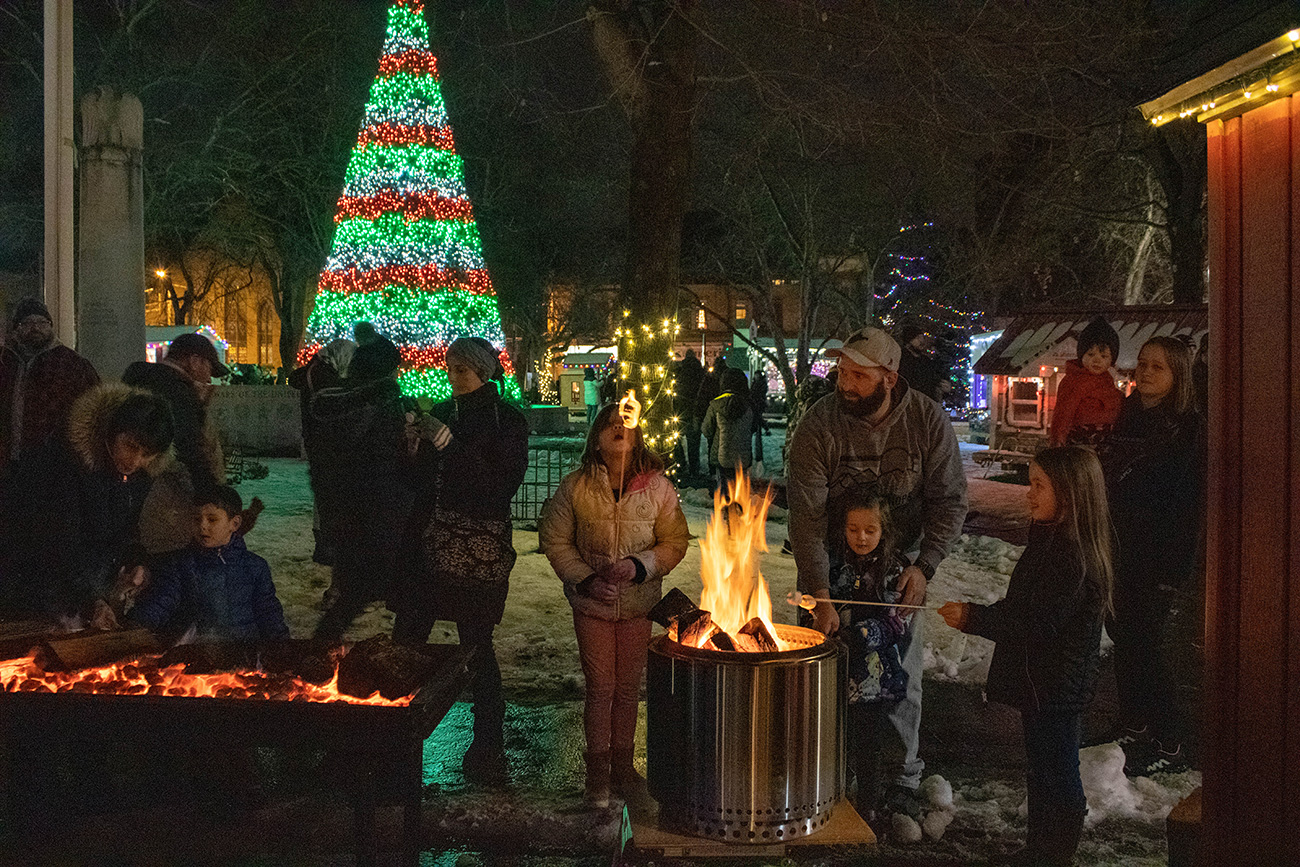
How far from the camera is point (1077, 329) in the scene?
1712cm

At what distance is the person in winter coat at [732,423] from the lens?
13062 millimetres

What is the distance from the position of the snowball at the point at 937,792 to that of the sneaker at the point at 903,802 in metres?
0.16

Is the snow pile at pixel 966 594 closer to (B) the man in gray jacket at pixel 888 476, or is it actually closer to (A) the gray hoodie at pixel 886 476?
(B) the man in gray jacket at pixel 888 476

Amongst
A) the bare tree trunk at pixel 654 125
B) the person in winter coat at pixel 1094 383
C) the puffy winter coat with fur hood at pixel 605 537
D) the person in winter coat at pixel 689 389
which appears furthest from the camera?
the person in winter coat at pixel 689 389

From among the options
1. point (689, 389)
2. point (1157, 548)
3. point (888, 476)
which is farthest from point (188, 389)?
point (689, 389)

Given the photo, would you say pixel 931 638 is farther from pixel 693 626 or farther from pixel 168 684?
pixel 168 684

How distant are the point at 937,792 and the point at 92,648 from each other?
12.8 feet

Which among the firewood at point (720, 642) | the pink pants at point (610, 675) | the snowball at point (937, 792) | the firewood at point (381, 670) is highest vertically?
the firewood at point (720, 642)

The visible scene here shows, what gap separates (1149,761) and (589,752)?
2.94 meters

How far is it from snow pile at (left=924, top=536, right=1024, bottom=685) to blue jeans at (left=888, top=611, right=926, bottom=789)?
2.12 metres

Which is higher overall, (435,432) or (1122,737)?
(435,432)

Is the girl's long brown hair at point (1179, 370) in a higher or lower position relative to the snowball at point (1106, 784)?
higher

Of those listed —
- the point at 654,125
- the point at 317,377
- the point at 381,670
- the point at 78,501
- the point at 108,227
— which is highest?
the point at 654,125

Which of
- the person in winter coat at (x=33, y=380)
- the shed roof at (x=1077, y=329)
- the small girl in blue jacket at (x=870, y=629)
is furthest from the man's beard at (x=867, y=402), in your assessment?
the shed roof at (x=1077, y=329)
